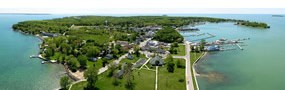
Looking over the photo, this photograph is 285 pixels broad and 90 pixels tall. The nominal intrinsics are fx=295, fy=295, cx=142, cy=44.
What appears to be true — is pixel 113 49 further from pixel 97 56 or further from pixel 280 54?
pixel 280 54

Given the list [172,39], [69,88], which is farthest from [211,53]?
[69,88]

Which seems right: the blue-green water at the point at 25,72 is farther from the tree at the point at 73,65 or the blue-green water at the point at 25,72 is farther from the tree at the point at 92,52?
the tree at the point at 92,52

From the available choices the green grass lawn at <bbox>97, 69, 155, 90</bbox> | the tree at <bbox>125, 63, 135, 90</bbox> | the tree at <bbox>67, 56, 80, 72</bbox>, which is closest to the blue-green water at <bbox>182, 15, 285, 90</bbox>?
the green grass lawn at <bbox>97, 69, 155, 90</bbox>

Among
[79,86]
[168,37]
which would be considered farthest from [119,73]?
[168,37]

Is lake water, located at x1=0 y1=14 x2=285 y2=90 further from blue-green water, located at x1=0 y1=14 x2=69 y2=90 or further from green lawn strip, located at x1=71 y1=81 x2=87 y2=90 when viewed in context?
green lawn strip, located at x1=71 y1=81 x2=87 y2=90

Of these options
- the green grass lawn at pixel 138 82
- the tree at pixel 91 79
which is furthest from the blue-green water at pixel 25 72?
the green grass lawn at pixel 138 82

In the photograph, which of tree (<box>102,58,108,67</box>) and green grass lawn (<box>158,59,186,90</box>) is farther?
tree (<box>102,58,108,67</box>)
